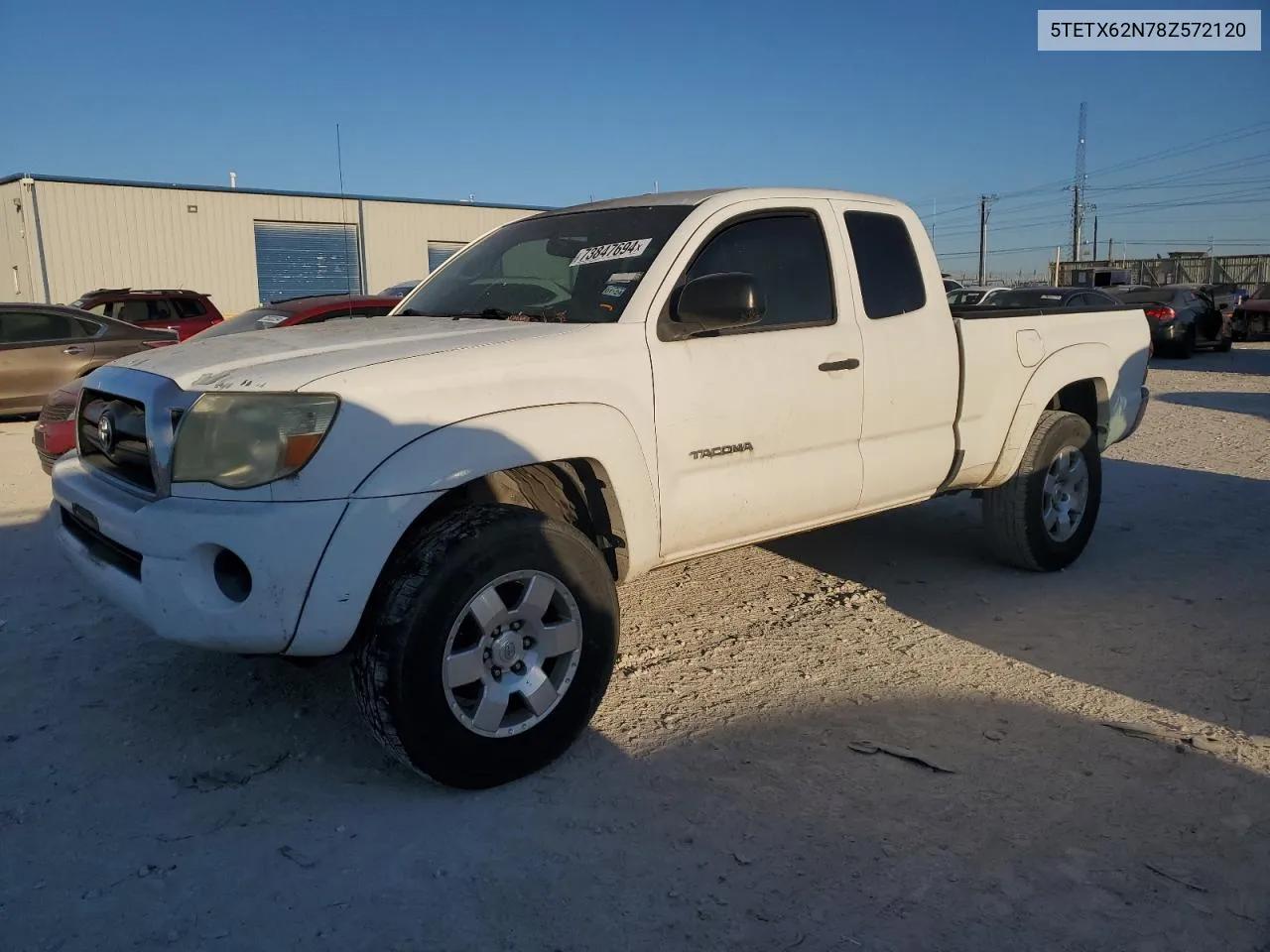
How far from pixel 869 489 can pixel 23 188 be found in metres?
26.4

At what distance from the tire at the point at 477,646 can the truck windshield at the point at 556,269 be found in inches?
39.0

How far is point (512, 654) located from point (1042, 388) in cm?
341

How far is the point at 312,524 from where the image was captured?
2803mm

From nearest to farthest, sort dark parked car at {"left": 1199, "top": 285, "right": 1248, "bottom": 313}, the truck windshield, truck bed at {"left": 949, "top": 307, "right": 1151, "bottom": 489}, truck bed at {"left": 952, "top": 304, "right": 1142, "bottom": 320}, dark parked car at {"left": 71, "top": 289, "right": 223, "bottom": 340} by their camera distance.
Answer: the truck windshield < truck bed at {"left": 949, "top": 307, "right": 1151, "bottom": 489} < truck bed at {"left": 952, "top": 304, "right": 1142, "bottom": 320} < dark parked car at {"left": 71, "top": 289, "right": 223, "bottom": 340} < dark parked car at {"left": 1199, "top": 285, "right": 1248, "bottom": 313}

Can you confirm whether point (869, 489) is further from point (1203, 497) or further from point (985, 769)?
point (1203, 497)

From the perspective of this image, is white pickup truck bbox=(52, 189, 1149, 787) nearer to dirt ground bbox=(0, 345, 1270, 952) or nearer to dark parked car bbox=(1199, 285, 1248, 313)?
dirt ground bbox=(0, 345, 1270, 952)

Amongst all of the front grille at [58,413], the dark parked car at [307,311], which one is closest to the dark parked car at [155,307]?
the dark parked car at [307,311]

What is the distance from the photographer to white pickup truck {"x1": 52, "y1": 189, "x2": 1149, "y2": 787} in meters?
2.87

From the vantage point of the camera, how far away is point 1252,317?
2427 centimetres

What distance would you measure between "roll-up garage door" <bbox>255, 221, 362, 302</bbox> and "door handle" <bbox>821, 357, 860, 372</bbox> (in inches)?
1005

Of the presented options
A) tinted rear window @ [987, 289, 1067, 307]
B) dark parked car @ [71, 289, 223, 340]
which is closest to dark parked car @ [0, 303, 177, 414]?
dark parked car @ [71, 289, 223, 340]

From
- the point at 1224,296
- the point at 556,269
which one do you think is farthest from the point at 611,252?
the point at 1224,296

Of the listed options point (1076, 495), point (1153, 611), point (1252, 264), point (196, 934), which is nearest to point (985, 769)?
point (1153, 611)

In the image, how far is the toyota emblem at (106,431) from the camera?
11.0ft
